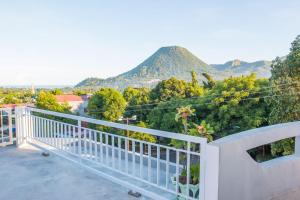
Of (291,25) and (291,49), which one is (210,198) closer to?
(291,49)

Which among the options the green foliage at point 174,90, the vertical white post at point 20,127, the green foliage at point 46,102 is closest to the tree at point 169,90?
the green foliage at point 174,90

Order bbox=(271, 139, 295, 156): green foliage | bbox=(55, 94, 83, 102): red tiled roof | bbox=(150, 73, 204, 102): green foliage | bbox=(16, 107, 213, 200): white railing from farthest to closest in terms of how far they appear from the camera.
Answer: bbox=(55, 94, 83, 102): red tiled roof → bbox=(150, 73, 204, 102): green foliage → bbox=(271, 139, 295, 156): green foliage → bbox=(16, 107, 213, 200): white railing

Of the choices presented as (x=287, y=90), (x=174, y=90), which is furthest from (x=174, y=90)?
(x=287, y=90)

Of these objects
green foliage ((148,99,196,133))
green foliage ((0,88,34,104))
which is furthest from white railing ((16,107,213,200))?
green foliage ((0,88,34,104))

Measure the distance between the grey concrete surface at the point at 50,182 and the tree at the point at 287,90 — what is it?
8421 millimetres

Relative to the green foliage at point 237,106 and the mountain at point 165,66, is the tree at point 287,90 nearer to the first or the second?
the green foliage at point 237,106

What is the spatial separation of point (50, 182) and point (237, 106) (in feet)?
48.7

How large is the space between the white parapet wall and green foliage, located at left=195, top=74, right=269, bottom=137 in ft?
45.2

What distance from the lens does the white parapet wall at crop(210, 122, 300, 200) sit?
1784mm

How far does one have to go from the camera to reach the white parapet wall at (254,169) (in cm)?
178

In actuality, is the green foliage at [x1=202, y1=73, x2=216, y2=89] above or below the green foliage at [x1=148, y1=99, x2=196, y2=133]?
above


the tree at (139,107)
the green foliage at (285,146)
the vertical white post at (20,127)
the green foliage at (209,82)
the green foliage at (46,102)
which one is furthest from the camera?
the green foliage at (209,82)

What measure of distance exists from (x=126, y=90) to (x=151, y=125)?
11120mm

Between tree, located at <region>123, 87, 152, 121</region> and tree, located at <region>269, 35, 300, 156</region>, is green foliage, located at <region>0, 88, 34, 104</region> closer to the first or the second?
tree, located at <region>123, 87, 152, 121</region>
